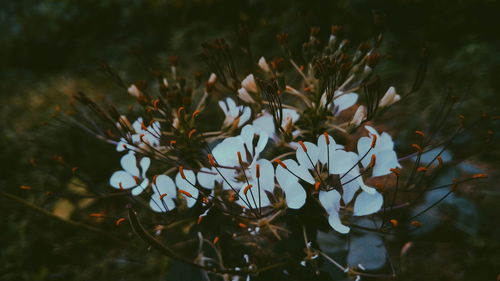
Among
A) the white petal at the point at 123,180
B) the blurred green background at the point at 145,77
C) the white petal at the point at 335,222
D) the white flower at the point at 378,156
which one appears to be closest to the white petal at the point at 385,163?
the white flower at the point at 378,156

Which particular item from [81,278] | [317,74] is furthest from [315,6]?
[81,278]

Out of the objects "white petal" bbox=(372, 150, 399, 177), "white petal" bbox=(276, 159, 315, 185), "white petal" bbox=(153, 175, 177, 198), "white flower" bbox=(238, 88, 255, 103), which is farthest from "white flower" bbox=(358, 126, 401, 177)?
"white petal" bbox=(153, 175, 177, 198)

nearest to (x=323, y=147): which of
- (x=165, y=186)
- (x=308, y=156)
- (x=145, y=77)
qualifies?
(x=308, y=156)

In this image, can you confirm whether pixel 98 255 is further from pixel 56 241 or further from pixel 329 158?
pixel 329 158

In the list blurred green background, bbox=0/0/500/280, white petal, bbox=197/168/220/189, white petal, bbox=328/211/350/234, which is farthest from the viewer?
blurred green background, bbox=0/0/500/280

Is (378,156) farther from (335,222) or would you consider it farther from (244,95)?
(244,95)

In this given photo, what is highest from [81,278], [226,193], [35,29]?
[35,29]

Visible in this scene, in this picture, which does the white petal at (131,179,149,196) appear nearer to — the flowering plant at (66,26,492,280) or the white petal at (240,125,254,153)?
the flowering plant at (66,26,492,280)
